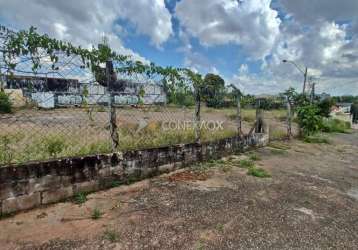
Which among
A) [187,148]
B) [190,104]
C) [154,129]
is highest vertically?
[190,104]

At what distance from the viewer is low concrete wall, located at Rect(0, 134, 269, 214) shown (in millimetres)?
3049

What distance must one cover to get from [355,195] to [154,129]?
4.12 m

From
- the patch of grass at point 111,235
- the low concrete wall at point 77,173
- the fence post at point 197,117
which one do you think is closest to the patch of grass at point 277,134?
the fence post at point 197,117

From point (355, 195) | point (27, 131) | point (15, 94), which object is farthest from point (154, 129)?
point (355, 195)

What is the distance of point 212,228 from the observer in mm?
2926

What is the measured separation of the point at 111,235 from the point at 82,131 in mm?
2398

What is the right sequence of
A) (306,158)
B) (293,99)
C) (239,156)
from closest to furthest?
(239,156)
(306,158)
(293,99)

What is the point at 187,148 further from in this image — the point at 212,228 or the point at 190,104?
the point at 212,228

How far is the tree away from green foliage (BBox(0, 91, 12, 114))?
3.97 m

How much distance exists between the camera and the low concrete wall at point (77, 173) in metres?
3.05

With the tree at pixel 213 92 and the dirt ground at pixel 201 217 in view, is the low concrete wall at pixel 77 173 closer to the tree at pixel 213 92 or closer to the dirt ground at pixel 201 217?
the dirt ground at pixel 201 217

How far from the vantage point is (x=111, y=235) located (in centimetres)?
264

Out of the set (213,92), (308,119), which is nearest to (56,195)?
(213,92)

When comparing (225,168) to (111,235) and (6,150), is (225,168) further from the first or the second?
(6,150)
